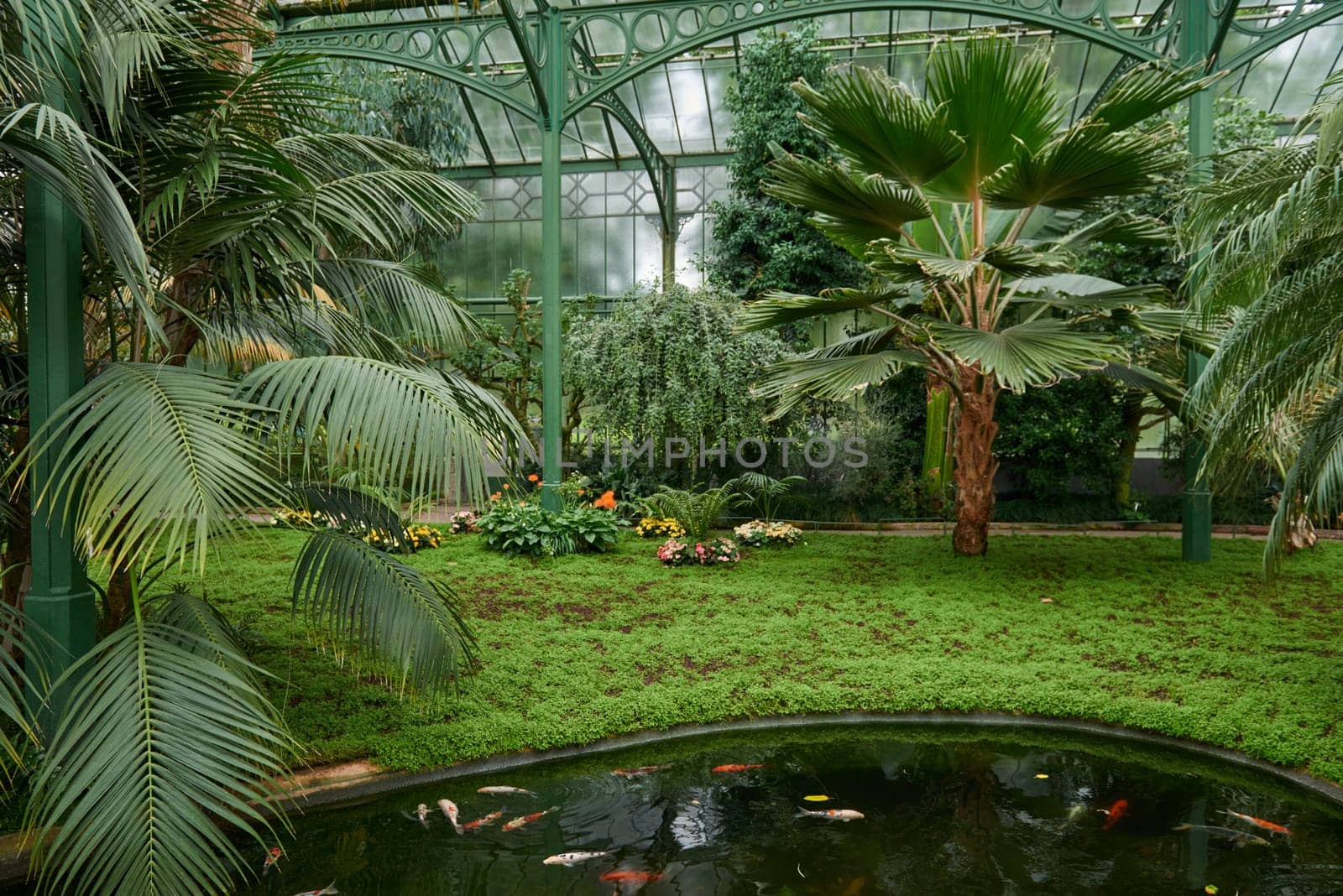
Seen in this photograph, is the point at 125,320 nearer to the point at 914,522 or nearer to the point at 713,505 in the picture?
the point at 713,505

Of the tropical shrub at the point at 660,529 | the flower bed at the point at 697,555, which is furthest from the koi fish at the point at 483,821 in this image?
the tropical shrub at the point at 660,529

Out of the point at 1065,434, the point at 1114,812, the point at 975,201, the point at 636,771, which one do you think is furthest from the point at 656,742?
the point at 1065,434

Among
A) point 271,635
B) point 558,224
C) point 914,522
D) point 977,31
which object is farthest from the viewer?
point 977,31

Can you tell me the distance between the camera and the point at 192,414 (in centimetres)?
264

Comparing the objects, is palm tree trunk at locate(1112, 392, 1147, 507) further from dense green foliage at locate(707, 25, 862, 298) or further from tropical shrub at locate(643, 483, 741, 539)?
tropical shrub at locate(643, 483, 741, 539)

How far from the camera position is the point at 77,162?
2.66m

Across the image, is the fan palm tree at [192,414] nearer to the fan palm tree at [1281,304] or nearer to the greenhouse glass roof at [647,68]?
the fan palm tree at [1281,304]

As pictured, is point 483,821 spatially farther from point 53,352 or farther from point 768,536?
point 768,536

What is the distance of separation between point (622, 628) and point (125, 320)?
11.2 feet

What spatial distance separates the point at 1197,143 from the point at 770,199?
17.3 feet

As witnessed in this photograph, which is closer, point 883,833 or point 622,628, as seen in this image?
point 883,833

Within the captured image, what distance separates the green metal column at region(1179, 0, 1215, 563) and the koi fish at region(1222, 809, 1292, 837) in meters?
4.46

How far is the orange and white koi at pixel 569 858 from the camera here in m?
3.20

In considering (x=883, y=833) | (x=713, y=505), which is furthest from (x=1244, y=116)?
(x=883, y=833)
